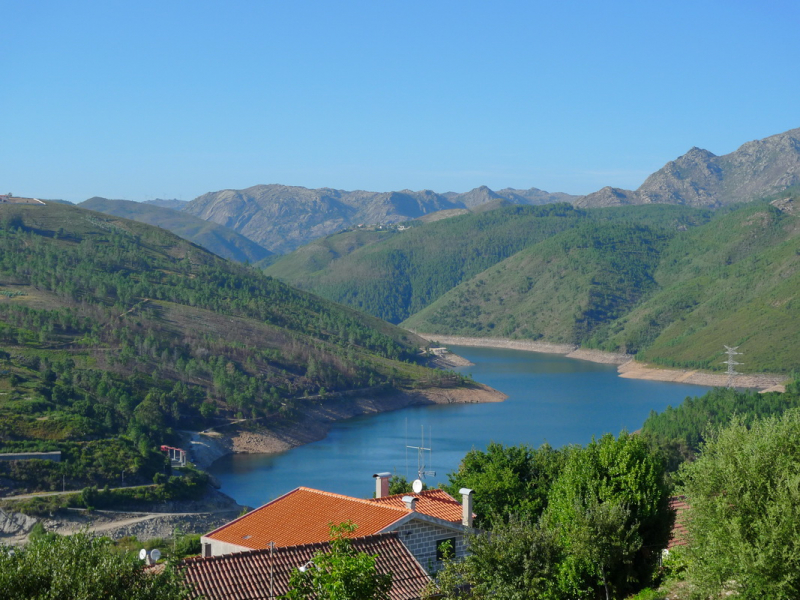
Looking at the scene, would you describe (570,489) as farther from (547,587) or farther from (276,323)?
(276,323)

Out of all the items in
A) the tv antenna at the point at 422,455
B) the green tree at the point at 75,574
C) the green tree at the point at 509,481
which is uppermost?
Result: the green tree at the point at 75,574

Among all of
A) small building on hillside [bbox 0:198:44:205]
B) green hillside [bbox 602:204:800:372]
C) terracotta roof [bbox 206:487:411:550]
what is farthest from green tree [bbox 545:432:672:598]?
small building on hillside [bbox 0:198:44:205]

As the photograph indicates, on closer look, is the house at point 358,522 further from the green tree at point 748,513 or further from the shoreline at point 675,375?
the shoreline at point 675,375

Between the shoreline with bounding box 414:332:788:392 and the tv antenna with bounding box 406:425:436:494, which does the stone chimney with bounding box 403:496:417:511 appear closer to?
the tv antenna with bounding box 406:425:436:494

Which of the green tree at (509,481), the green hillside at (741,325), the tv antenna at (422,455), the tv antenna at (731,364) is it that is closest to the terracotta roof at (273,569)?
the green tree at (509,481)

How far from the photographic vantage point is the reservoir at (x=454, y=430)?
7569 centimetres

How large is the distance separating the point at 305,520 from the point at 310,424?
79.5m

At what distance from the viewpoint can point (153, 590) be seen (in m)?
13.4

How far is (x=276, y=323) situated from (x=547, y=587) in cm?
12247

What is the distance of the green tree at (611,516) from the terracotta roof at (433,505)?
8.00 ft

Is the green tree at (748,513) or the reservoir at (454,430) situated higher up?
the green tree at (748,513)

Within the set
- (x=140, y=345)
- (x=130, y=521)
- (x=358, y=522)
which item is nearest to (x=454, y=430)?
(x=140, y=345)

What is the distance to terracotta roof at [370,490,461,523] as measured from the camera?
78.6 feet

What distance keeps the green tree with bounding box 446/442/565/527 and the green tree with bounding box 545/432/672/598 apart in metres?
12.3
